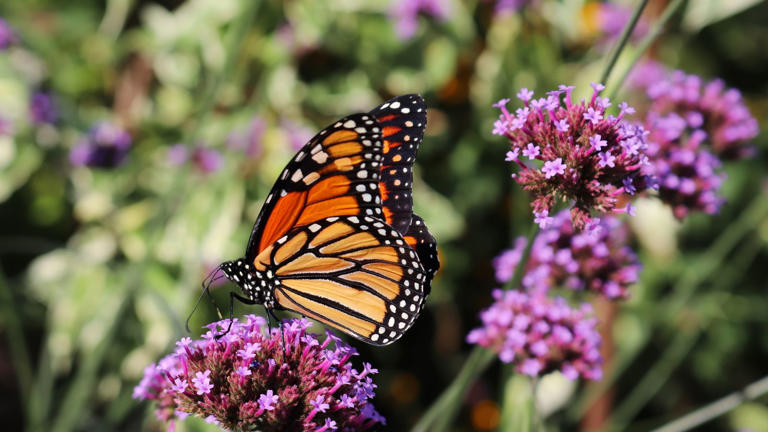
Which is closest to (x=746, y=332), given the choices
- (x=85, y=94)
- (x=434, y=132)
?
(x=434, y=132)

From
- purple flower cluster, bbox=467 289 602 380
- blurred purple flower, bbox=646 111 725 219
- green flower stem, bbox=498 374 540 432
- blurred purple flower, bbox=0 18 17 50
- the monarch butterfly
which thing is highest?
blurred purple flower, bbox=0 18 17 50

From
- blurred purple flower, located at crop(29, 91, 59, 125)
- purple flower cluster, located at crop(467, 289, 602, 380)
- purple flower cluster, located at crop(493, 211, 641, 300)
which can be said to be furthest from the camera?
blurred purple flower, located at crop(29, 91, 59, 125)

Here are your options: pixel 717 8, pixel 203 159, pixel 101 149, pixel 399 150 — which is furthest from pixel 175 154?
pixel 717 8

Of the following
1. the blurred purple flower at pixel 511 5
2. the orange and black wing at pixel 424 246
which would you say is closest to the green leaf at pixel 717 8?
the blurred purple flower at pixel 511 5

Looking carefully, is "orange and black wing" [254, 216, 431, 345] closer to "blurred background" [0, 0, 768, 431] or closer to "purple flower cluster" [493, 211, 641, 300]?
"purple flower cluster" [493, 211, 641, 300]

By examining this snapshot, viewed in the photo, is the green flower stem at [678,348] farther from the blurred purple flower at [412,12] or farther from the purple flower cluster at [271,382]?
the purple flower cluster at [271,382]

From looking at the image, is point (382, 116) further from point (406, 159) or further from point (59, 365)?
point (59, 365)

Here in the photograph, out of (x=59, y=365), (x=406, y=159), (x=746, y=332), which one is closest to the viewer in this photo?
(x=406, y=159)

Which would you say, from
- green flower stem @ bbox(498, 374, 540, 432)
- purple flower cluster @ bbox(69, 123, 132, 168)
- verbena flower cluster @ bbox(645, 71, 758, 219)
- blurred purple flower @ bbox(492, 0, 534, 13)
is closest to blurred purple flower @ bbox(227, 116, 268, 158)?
purple flower cluster @ bbox(69, 123, 132, 168)
